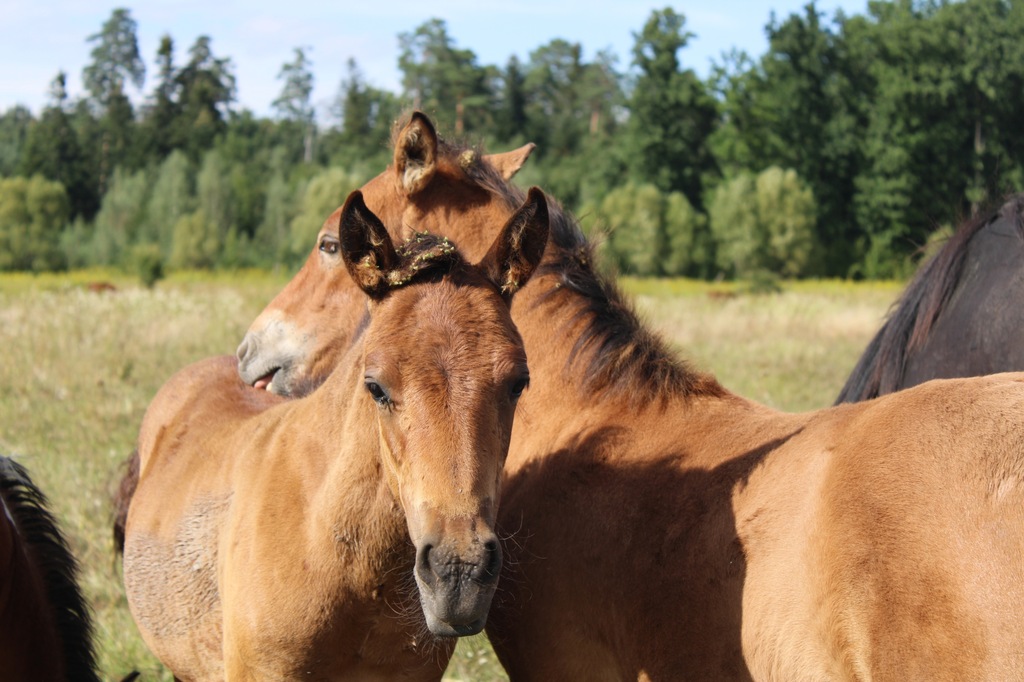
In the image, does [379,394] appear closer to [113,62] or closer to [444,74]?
[444,74]

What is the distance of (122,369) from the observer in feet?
38.9

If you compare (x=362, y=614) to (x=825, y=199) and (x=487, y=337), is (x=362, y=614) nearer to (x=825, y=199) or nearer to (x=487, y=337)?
(x=487, y=337)

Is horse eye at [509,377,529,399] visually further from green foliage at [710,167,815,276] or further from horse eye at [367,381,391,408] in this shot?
green foliage at [710,167,815,276]

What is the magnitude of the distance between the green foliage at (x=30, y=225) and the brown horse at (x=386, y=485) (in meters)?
45.4

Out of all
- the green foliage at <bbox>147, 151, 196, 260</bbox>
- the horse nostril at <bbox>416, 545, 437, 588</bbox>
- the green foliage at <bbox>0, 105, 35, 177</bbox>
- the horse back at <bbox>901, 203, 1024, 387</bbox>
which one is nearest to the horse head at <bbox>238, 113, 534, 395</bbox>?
the horse nostril at <bbox>416, 545, 437, 588</bbox>

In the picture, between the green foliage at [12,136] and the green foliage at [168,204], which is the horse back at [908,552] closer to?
the green foliage at [168,204]

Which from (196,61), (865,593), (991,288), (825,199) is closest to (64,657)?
(865,593)

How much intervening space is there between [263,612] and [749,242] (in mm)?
49647

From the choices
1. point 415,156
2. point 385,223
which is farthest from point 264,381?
point 415,156

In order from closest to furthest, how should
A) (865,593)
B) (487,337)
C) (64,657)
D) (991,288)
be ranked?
1. (865,593)
2. (487,337)
3. (64,657)
4. (991,288)

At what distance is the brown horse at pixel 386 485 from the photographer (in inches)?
91.2

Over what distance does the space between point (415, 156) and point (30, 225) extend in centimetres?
4841

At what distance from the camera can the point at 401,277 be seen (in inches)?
104

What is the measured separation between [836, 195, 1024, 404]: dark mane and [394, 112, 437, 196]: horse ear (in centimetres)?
214
